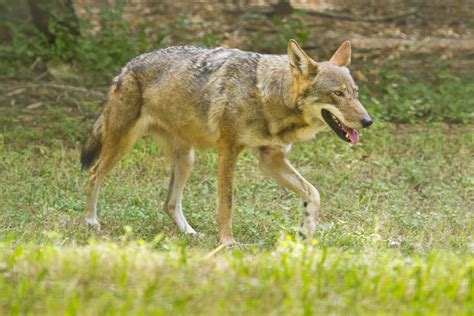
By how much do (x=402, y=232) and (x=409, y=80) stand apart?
5.45 meters

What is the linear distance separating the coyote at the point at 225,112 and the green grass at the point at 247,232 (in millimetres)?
437

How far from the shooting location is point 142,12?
15.1 metres

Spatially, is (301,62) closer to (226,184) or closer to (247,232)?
(226,184)

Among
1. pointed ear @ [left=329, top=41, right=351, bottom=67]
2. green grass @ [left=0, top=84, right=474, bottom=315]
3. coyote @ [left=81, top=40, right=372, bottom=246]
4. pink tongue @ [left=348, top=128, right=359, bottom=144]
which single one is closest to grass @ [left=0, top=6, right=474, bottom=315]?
green grass @ [left=0, top=84, right=474, bottom=315]

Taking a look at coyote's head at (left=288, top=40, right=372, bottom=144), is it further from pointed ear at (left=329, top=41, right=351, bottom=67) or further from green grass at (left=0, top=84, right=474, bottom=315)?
green grass at (left=0, top=84, right=474, bottom=315)

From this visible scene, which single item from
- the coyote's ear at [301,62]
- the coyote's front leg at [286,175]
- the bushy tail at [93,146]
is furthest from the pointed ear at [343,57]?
the bushy tail at [93,146]

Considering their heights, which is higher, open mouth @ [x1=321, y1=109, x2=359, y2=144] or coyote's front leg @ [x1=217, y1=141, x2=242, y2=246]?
open mouth @ [x1=321, y1=109, x2=359, y2=144]

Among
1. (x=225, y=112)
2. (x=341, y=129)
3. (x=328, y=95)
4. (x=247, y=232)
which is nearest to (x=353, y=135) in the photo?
(x=341, y=129)

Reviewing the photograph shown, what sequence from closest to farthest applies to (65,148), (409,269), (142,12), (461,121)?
1. (409,269)
2. (65,148)
3. (461,121)
4. (142,12)

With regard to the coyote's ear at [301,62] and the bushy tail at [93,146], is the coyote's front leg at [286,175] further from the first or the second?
the bushy tail at [93,146]

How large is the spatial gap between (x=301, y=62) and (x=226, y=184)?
4.19 ft

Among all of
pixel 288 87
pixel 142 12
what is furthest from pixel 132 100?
pixel 142 12

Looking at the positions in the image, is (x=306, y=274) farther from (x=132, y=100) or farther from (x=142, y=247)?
(x=132, y=100)

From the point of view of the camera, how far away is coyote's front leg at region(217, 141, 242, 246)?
8219 mm
